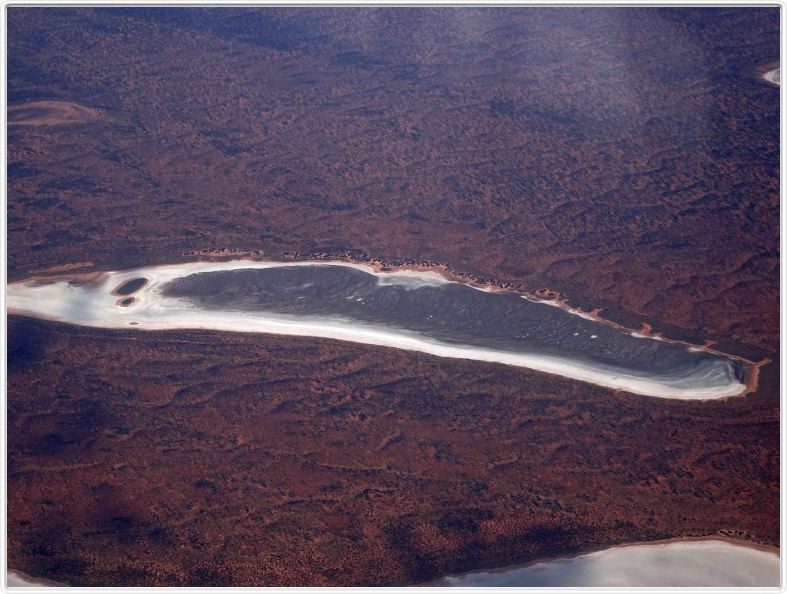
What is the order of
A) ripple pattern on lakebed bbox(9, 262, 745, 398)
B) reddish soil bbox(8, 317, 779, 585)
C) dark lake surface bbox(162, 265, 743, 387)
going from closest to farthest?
reddish soil bbox(8, 317, 779, 585) → ripple pattern on lakebed bbox(9, 262, 745, 398) → dark lake surface bbox(162, 265, 743, 387)

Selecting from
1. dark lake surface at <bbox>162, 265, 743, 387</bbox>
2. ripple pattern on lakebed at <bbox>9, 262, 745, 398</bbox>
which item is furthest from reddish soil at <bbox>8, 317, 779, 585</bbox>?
dark lake surface at <bbox>162, 265, 743, 387</bbox>

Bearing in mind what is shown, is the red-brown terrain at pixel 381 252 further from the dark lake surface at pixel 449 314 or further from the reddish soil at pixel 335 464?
the dark lake surface at pixel 449 314

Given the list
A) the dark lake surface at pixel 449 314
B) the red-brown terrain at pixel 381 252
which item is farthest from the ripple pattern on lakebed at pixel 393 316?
the red-brown terrain at pixel 381 252

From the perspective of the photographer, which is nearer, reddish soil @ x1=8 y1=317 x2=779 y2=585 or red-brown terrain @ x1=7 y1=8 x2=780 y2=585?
reddish soil @ x1=8 y1=317 x2=779 y2=585

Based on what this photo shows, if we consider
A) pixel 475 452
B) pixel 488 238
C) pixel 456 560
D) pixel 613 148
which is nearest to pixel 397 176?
pixel 488 238

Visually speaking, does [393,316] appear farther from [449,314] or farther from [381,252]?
[381,252]

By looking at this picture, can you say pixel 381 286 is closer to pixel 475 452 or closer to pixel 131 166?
pixel 475 452

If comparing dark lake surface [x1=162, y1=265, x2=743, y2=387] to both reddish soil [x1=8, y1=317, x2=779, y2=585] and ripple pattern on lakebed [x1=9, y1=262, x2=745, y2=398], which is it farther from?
reddish soil [x1=8, y1=317, x2=779, y2=585]
